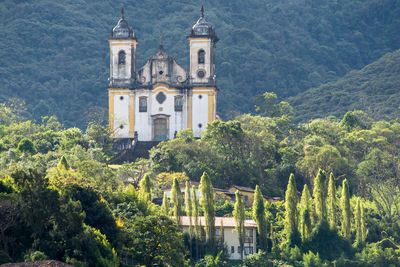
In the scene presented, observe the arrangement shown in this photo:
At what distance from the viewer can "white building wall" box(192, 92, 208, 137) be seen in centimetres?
6950

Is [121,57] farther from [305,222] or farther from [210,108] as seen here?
[305,222]

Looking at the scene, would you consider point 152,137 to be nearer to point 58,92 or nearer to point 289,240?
point 289,240

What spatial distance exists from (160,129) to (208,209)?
62.3ft

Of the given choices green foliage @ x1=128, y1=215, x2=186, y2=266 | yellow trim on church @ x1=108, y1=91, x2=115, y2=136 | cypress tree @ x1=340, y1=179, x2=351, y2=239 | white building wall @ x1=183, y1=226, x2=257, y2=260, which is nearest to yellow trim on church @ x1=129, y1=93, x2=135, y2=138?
yellow trim on church @ x1=108, y1=91, x2=115, y2=136

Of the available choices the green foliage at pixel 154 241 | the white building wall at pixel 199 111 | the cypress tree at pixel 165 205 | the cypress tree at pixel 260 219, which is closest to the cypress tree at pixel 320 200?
the cypress tree at pixel 260 219

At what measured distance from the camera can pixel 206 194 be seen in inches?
2051

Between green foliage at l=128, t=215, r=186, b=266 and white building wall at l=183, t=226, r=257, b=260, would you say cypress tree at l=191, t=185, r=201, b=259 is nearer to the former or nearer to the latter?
white building wall at l=183, t=226, r=257, b=260

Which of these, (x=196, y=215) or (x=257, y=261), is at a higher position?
(x=196, y=215)

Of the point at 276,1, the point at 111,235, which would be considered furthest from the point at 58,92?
the point at 111,235

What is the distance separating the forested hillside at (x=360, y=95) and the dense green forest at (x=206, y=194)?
25692 millimetres

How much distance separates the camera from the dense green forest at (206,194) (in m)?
36.2

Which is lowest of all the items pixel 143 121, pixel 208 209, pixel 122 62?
pixel 208 209

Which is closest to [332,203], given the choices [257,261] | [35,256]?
[257,261]

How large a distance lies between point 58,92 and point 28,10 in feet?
47.6
